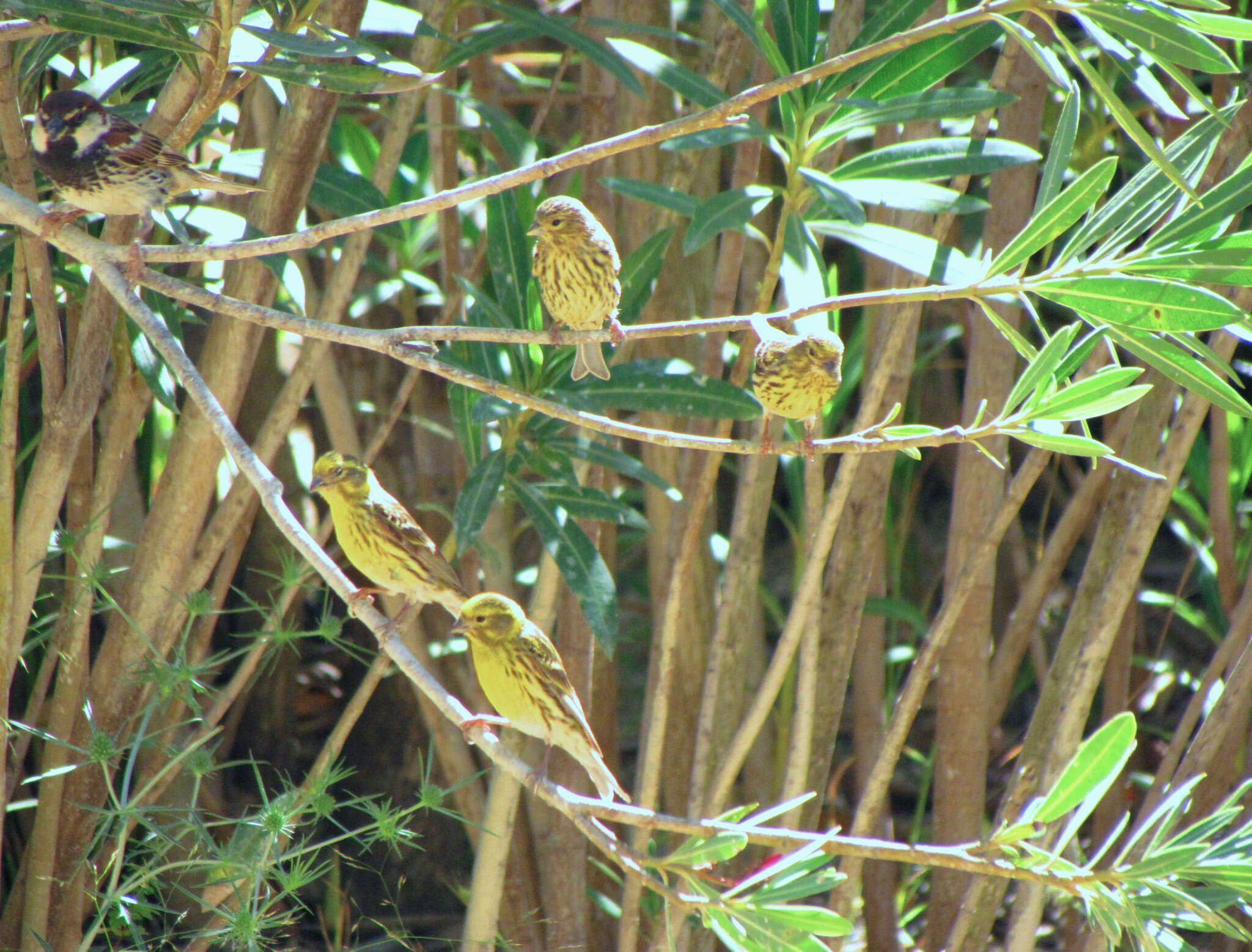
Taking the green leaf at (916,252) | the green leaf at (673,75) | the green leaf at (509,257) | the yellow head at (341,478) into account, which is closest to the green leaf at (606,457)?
the green leaf at (509,257)

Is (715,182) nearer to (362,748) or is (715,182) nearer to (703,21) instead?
(703,21)

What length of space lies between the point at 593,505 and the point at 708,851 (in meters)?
1.31

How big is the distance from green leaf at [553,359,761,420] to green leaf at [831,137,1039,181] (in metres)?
0.54

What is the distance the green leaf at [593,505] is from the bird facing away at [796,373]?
1.64 ft

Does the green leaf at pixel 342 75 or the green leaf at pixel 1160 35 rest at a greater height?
the green leaf at pixel 1160 35

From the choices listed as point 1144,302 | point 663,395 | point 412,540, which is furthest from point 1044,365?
point 412,540

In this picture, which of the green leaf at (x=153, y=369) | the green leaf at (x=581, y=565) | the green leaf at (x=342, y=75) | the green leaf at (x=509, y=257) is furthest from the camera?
the green leaf at (x=509, y=257)

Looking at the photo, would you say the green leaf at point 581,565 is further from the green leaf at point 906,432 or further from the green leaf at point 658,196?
the green leaf at point 906,432

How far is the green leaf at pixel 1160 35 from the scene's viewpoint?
5.61ft

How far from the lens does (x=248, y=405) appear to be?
402 cm

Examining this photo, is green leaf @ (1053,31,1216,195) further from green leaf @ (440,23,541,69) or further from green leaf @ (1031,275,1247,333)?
green leaf @ (440,23,541,69)

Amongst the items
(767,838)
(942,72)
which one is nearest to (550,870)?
(767,838)

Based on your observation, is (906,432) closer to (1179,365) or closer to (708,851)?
(1179,365)

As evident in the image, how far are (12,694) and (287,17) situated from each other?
1941 millimetres
